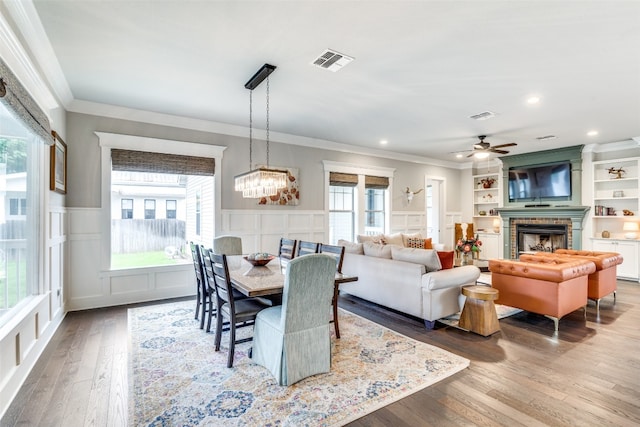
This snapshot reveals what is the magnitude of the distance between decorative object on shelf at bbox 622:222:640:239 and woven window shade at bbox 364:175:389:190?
185 inches

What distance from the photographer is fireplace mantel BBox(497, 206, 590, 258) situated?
272 inches

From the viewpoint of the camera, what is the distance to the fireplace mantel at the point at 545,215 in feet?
22.6

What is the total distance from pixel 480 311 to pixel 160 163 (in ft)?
15.3

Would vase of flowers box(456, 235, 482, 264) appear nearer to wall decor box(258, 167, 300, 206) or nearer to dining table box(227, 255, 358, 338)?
dining table box(227, 255, 358, 338)

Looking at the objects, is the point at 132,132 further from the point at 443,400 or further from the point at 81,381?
the point at 443,400

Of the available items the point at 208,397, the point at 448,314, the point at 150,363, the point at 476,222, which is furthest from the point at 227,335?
the point at 476,222

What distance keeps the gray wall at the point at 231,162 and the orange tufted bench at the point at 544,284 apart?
3.55m

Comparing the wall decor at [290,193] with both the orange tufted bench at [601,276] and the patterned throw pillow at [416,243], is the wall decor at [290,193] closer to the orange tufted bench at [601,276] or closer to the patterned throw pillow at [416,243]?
the patterned throw pillow at [416,243]

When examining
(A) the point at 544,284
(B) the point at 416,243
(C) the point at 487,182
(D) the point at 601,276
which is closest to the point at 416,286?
(A) the point at 544,284

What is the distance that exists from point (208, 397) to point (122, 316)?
2433mm

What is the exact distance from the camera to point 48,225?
3.27 metres

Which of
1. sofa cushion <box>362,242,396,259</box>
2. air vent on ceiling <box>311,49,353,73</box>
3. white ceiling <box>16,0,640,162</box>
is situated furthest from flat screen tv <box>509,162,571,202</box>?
air vent on ceiling <box>311,49,353,73</box>

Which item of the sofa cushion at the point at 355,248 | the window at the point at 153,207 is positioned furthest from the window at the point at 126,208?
the sofa cushion at the point at 355,248

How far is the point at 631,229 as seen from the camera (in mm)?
6266
